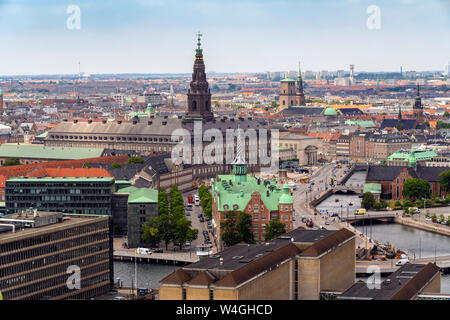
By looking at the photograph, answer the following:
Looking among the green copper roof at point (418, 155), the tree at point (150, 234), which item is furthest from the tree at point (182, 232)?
the green copper roof at point (418, 155)

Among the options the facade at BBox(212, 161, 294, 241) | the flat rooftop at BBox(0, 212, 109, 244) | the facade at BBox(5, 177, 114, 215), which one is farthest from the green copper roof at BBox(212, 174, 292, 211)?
the flat rooftop at BBox(0, 212, 109, 244)

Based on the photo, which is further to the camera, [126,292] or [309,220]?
[309,220]

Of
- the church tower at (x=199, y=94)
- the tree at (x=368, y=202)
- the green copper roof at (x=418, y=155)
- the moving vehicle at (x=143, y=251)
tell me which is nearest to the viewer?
the moving vehicle at (x=143, y=251)

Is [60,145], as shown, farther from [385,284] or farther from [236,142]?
[385,284]

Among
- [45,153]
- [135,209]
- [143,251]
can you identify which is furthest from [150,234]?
[45,153]

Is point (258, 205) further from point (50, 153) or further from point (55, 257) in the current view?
point (50, 153)

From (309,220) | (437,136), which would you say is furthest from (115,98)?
(309,220)

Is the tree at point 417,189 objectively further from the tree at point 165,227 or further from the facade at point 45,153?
the facade at point 45,153
